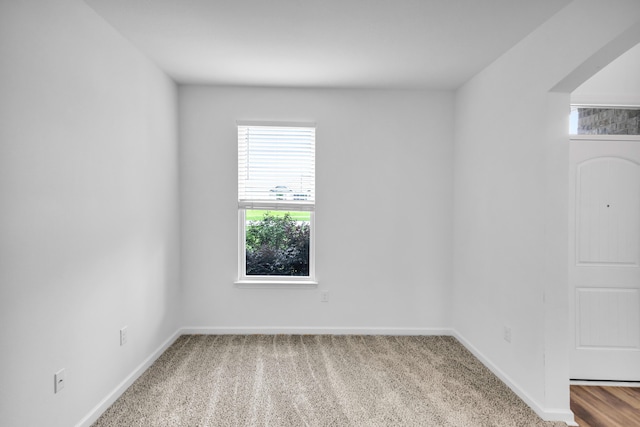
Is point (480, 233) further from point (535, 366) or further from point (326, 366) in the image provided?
point (326, 366)

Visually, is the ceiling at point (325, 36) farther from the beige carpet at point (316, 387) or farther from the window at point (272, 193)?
the beige carpet at point (316, 387)

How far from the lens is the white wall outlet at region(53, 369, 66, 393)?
7.22ft

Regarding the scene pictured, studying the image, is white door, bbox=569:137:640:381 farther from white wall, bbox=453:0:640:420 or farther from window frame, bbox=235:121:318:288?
window frame, bbox=235:121:318:288

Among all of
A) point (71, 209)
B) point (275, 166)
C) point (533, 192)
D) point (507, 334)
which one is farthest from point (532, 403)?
point (71, 209)

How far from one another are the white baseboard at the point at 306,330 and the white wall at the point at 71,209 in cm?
80

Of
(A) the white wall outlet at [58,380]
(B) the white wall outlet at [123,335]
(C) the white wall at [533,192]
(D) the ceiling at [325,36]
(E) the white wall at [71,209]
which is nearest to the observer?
(E) the white wall at [71,209]

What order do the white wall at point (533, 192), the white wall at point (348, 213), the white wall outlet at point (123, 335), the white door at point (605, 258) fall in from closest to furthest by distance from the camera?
1. the white wall at point (533, 192)
2. the white wall outlet at point (123, 335)
3. the white door at point (605, 258)
4. the white wall at point (348, 213)

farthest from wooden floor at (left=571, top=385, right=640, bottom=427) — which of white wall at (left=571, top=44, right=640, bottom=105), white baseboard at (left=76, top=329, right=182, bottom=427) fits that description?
white baseboard at (left=76, top=329, right=182, bottom=427)

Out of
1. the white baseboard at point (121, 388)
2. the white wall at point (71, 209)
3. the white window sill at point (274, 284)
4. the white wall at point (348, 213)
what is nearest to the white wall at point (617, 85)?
the white wall at point (348, 213)

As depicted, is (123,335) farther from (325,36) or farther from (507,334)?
(507,334)

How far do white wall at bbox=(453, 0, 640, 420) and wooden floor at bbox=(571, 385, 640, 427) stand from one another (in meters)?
0.22

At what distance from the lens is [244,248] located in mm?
4426

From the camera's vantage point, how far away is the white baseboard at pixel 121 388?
8.34ft

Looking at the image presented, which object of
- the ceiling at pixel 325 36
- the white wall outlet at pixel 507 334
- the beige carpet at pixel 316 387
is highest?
the ceiling at pixel 325 36
